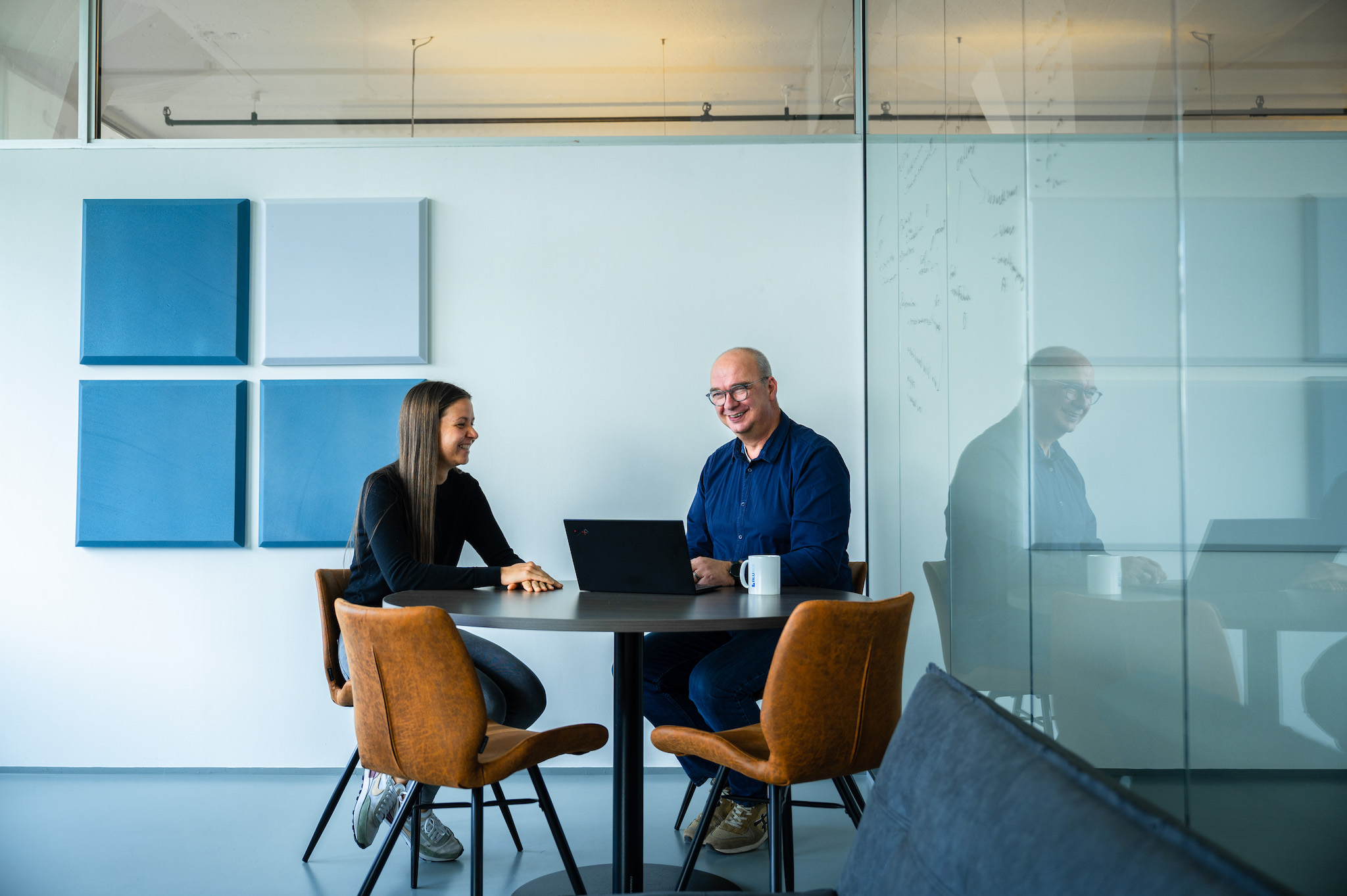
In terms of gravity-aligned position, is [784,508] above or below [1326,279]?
below

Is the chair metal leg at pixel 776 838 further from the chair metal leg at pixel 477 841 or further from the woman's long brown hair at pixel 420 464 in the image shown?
the woman's long brown hair at pixel 420 464

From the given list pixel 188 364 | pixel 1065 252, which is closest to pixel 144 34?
pixel 188 364

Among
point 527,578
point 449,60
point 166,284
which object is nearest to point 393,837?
point 527,578

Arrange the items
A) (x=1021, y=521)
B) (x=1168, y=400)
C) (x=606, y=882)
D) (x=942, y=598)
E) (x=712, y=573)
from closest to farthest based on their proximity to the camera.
→ (x=1168, y=400) → (x=1021, y=521) → (x=606, y=882) → (x=712, y=573) → (x=942, y=598)

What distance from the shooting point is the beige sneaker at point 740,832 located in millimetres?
3025

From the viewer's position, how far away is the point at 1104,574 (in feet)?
5.51

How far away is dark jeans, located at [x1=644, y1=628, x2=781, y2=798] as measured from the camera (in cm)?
270

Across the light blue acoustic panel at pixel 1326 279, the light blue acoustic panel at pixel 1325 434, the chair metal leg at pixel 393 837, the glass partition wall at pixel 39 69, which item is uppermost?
the glass partition wall at pixel 39 69

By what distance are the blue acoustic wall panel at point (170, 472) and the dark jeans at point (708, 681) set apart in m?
2.03

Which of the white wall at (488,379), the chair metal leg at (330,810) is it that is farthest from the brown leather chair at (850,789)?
the chair metal leg at (330,810)

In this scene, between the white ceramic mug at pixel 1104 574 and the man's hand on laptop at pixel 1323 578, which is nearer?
the man's hand on laptop at pixel 1323 578

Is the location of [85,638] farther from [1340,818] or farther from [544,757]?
[1340,818]

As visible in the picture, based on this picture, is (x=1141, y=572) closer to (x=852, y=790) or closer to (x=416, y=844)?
(x=852, y=790)

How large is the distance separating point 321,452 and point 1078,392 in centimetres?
317
